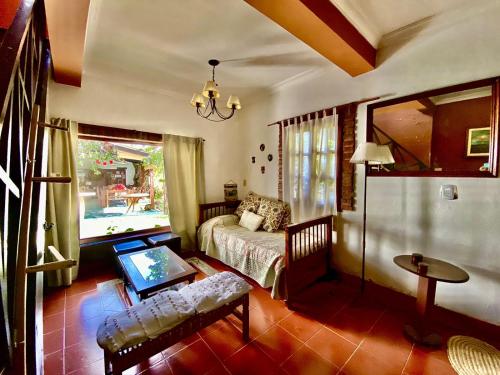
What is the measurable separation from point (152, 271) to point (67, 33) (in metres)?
2.07

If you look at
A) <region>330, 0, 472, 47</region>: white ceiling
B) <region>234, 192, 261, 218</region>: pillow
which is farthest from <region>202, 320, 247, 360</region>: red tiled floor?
<region>330, 0, 472, 47</region>: white ceiling

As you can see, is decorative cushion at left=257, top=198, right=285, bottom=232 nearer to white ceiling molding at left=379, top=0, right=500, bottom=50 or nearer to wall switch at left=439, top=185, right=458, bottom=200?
wall switch at left=439, top=185, right=458, bottom=200

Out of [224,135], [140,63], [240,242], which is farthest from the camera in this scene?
[224,135]

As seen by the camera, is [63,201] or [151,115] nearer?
[63,201]

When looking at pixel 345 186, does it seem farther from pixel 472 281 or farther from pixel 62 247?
pixel 62 247

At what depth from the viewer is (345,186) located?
2.47 metres

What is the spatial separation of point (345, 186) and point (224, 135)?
92.0 inches

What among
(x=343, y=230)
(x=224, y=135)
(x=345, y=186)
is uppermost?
(x=224, y=135)

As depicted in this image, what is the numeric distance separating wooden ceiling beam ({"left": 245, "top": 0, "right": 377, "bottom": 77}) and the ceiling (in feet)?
0.36

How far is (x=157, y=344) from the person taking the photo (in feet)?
4.25

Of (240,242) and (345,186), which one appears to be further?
(240,242)

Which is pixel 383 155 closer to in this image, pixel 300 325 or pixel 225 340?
pixel 300 325

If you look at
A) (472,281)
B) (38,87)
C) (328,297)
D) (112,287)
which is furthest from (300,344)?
(38,87)

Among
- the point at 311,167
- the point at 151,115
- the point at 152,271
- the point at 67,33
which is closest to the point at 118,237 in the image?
the point at 152,271
